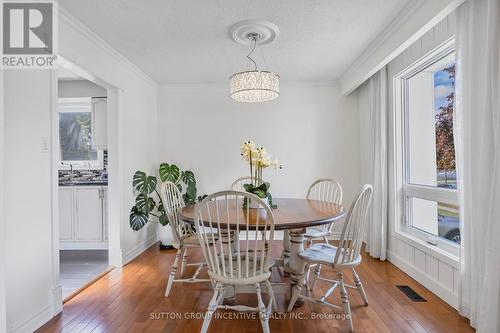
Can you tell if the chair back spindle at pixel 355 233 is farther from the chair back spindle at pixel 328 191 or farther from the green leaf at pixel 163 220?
the green leaf at pixel 163 220

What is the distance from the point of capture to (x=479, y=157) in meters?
1.89

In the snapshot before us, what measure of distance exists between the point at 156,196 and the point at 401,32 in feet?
12.0

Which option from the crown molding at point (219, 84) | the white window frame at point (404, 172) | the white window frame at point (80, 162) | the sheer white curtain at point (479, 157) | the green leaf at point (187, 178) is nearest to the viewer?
the sheer white curtain at point (479, 157)

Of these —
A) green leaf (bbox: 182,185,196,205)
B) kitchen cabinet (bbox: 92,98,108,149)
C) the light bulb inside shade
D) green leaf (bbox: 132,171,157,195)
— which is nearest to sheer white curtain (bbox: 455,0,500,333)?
the light bulb inside shade

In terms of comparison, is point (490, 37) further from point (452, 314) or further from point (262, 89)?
point (452, 314)

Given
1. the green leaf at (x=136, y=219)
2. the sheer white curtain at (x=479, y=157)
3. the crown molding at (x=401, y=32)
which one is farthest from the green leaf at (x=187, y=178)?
the sheer white curtain at (x=479, y=157)

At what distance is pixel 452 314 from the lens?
2148 mm

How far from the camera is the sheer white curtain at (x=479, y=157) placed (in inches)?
66.6

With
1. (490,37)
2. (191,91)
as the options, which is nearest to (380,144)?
(490,37)

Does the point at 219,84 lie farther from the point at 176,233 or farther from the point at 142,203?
the point at 176,233

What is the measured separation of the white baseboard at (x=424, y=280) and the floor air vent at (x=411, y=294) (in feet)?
0.51

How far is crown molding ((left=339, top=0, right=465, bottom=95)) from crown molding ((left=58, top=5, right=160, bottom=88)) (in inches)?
109

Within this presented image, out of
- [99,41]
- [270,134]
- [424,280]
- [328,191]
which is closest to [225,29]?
[99,41]

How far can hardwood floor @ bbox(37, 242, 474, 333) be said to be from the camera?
2.00 m
